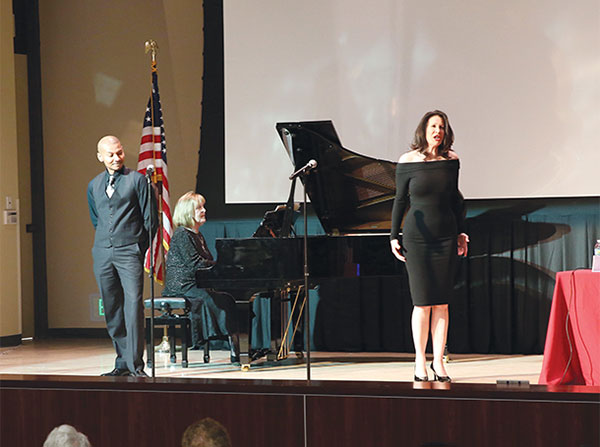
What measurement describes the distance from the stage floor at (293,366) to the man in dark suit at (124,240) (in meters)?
0.50

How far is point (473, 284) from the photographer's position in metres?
6.96

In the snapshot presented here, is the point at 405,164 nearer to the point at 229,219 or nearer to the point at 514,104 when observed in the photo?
the point at 514,104

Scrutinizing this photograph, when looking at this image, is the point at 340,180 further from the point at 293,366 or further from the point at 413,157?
the point at 293,366

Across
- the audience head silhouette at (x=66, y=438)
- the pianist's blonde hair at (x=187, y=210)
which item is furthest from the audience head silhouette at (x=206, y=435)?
the pianist's blonde hair at (x=187, y=210)

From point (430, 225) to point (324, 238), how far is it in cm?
122

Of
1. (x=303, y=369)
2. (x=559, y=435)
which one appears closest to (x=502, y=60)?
(x=303, y=369)

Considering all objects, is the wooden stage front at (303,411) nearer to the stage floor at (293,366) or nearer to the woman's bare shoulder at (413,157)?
the woman's bare shoulder at (413,157)

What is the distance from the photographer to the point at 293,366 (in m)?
6.20

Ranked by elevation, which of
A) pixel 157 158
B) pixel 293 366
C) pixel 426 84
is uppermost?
pixel 426 84

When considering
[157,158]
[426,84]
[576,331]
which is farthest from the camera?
[157,158]

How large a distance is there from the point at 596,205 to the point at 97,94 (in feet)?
16.0

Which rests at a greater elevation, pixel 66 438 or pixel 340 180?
pixel 340 180

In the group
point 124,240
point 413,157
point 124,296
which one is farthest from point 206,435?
point 124,296

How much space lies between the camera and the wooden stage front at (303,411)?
5.99 ft
